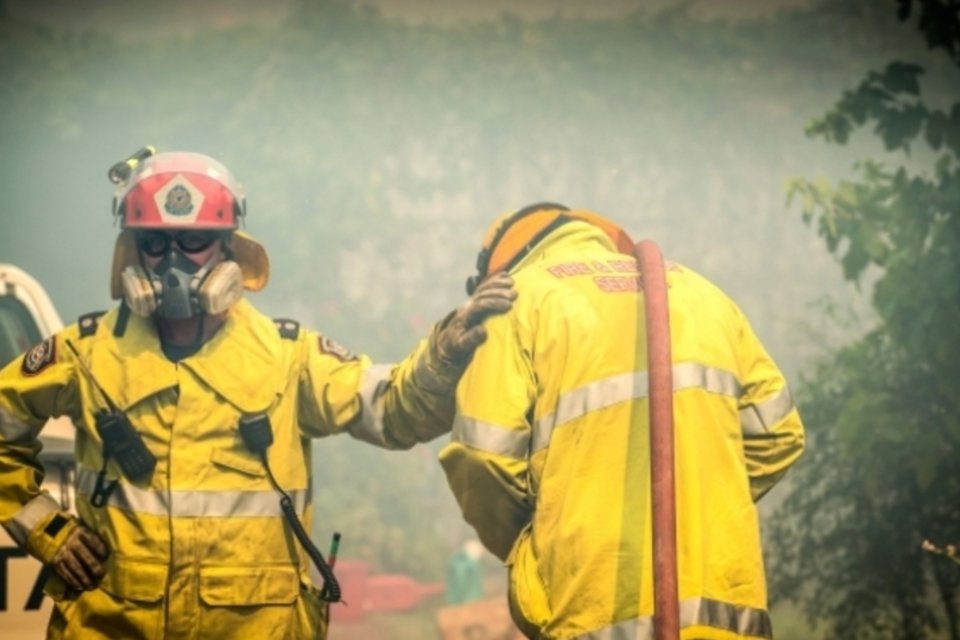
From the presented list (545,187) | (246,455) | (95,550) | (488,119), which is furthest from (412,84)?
(95,550)

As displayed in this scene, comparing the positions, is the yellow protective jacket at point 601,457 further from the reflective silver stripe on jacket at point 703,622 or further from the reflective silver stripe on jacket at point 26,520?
the reflective silver stripe on jacket at point 26,520

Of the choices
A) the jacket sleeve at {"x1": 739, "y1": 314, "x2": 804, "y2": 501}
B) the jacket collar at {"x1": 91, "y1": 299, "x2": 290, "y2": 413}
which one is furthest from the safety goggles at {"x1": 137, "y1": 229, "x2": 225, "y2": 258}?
the jacket sleeve at {"x1": 739, "y1": 314, "x2": 804, "y2": 501}

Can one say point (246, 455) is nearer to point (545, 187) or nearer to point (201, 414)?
point (201, 414)

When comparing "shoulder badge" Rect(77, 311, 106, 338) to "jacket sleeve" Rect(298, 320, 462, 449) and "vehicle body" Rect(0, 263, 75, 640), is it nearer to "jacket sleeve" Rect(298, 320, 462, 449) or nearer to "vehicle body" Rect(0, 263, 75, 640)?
"vehicle body" Rect(0, 263, 75, 640)

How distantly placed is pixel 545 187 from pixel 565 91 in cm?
33

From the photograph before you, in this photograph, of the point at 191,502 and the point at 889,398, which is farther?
the point at 889,398

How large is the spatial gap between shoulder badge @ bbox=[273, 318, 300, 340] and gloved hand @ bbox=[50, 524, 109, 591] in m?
0.72

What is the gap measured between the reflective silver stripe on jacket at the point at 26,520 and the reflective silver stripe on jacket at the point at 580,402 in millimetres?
1192

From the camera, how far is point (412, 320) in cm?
460

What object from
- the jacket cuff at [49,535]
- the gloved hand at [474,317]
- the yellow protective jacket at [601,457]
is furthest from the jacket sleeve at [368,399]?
the jacket cuff at [49,535]

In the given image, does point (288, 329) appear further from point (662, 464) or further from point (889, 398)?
point (889, 398)

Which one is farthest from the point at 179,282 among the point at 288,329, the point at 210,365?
the point at 288,329

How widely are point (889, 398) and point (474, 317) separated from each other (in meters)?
2.07

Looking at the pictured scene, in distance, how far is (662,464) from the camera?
2.95 meters
